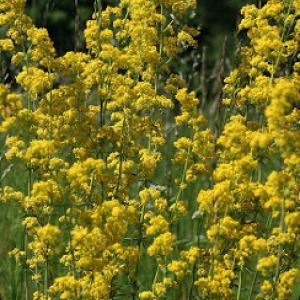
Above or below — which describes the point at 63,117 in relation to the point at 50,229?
above

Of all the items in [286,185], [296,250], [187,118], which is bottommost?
[296,250]

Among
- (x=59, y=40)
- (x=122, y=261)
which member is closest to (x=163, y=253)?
(x=122, y=261)

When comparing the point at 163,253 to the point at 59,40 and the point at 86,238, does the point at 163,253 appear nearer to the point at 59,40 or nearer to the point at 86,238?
the point at 86,238

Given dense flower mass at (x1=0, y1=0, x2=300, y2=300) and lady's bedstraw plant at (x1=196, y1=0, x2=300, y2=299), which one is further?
dense flower mass at (x1=0, y1=0, x2=300, y2=300)

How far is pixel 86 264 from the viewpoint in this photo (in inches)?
131

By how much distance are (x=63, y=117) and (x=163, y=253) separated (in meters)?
0.94

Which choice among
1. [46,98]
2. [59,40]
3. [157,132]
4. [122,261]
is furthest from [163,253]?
[59,40]

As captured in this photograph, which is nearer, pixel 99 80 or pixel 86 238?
pixel 86 238

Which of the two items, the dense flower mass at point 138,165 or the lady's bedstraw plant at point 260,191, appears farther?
the dense flower mass at point 138,165

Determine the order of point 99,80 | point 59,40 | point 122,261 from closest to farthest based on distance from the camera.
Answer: point 122,261, point 99,80, point 59,40

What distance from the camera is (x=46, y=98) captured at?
3910 mm

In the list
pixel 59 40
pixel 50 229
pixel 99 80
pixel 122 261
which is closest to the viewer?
pixel 50 229

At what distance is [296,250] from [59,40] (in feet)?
45.4

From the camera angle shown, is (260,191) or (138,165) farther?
(138,165)
